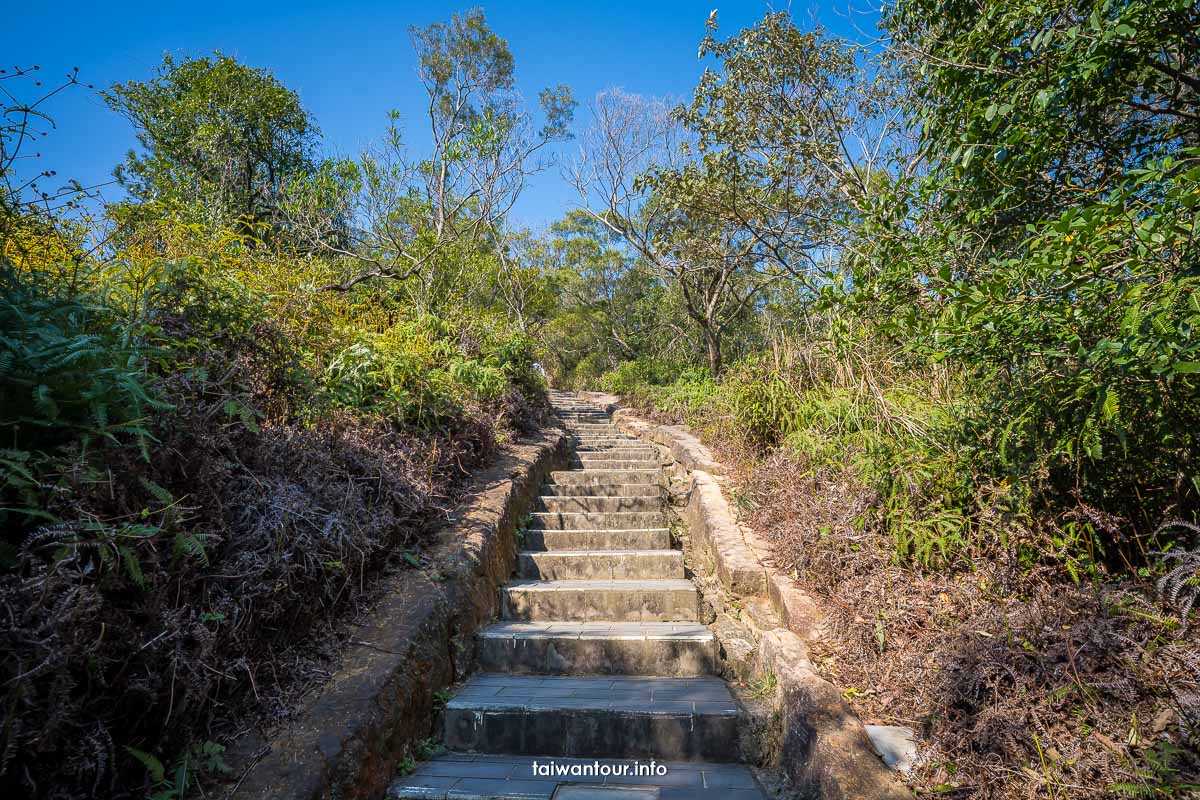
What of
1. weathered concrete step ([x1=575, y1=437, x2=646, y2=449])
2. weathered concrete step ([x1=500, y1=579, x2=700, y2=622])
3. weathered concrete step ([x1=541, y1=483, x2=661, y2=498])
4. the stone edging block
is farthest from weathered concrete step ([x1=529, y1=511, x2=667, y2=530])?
weathered concrete step ([x1=575, y1=437, x2=646, y2=449])

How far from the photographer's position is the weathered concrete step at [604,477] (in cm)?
652

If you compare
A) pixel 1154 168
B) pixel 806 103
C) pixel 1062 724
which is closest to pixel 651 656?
pixel 1062 724

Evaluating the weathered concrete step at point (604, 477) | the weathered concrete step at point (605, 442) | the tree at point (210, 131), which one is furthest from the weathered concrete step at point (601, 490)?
the tree at point (210, 131)

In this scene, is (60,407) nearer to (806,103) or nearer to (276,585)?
(276,585)

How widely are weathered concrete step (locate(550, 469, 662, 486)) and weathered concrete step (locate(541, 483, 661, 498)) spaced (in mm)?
196

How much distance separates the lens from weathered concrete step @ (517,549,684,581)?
4496 mm

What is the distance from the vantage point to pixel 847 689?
2568 millimetres

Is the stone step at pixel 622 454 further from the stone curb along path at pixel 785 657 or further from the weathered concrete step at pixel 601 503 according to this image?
the stone curb along path at pixel 785 657

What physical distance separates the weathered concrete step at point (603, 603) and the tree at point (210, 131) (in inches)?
383

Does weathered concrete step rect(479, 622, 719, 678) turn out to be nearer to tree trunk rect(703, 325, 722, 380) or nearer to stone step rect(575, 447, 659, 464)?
stone step rect(575, 447, 659, 464)

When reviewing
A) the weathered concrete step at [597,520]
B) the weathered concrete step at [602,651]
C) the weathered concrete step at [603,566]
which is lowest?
the weathered concrete step at [602,651]

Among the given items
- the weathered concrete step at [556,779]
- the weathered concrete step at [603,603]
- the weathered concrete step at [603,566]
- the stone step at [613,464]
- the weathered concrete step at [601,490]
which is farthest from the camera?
the stone step at [613,464]

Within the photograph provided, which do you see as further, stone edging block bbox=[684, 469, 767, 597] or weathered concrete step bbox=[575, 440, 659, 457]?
weathered concrete step bbox=[575, 440, 659, 457]

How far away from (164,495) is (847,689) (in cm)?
283
